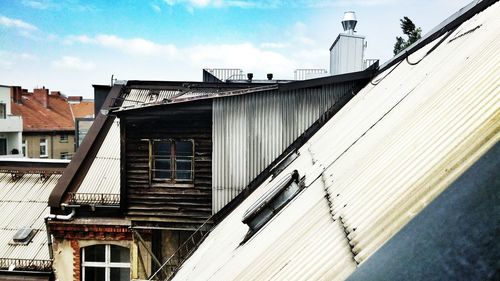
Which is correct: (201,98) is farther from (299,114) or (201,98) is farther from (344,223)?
(344,223)

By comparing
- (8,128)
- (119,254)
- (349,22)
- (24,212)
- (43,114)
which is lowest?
(119,254)

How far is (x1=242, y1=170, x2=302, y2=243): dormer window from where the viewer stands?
5555mm

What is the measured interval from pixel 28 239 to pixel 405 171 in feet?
43.9

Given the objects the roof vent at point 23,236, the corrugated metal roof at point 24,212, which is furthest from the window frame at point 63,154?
the roof vent at point 23,236

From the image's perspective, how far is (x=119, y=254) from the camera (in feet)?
36.9

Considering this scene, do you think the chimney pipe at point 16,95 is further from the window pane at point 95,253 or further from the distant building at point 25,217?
the window pane at point 95,253

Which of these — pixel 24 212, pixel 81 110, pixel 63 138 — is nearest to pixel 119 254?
pixel 24 212

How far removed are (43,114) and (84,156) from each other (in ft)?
115

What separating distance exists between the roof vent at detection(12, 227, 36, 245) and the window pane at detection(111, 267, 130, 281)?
3.57 metres

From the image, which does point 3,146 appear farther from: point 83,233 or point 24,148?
point 83,233

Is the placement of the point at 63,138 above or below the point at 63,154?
above

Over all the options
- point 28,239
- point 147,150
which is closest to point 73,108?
point 28,239

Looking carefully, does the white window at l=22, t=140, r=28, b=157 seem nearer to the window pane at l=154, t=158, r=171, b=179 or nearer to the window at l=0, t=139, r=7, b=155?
the window at l=0, t=139, r=7, b=155

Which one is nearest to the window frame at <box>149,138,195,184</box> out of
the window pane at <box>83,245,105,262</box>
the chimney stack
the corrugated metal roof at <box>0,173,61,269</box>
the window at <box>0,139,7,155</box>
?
the window pane at <box>83,245,105,262</box>
